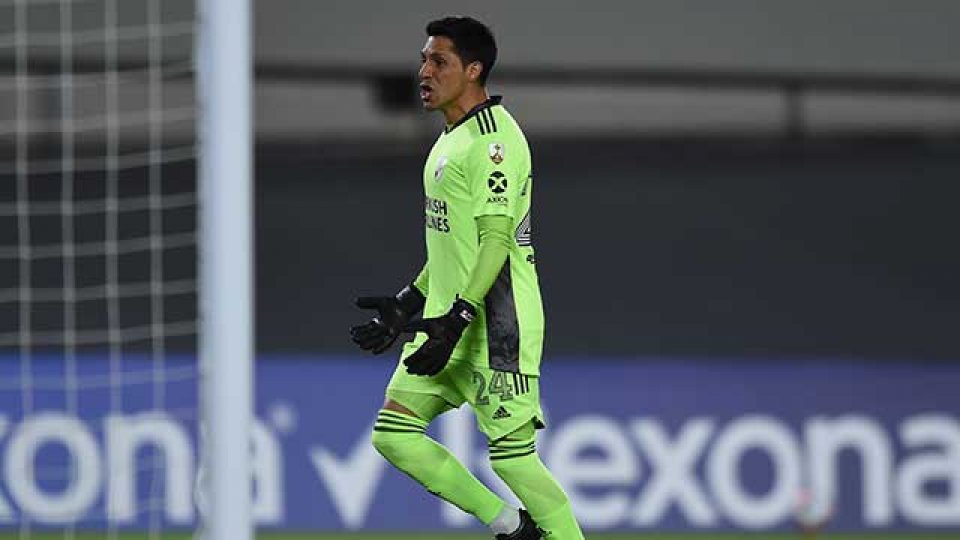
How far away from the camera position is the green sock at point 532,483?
722 centimetres

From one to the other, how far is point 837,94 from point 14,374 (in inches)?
205

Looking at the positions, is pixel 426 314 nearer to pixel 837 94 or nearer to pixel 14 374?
pixel 14 374

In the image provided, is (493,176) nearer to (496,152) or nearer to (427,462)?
(496,152)

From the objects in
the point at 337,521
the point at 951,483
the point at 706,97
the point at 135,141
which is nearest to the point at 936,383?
the point at 951,483

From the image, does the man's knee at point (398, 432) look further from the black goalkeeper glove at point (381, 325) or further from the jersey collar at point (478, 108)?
the jersey collar at point (478, 108)

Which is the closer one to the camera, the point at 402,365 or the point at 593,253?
the point at 402,365

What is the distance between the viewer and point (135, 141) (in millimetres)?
13703

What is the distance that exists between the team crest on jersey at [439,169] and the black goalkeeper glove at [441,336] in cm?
40

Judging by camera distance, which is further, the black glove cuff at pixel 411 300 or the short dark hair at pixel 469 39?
the black glove cuff at pixel 411 300

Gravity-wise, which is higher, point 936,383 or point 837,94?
point 837,94

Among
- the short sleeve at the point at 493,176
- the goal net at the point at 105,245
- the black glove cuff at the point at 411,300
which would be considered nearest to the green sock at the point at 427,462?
the black glove cuff at the point at 411,300

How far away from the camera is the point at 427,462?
7312mm

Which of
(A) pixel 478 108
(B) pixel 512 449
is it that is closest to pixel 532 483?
(B) pixel 512 449

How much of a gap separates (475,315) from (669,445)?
5709 mm
